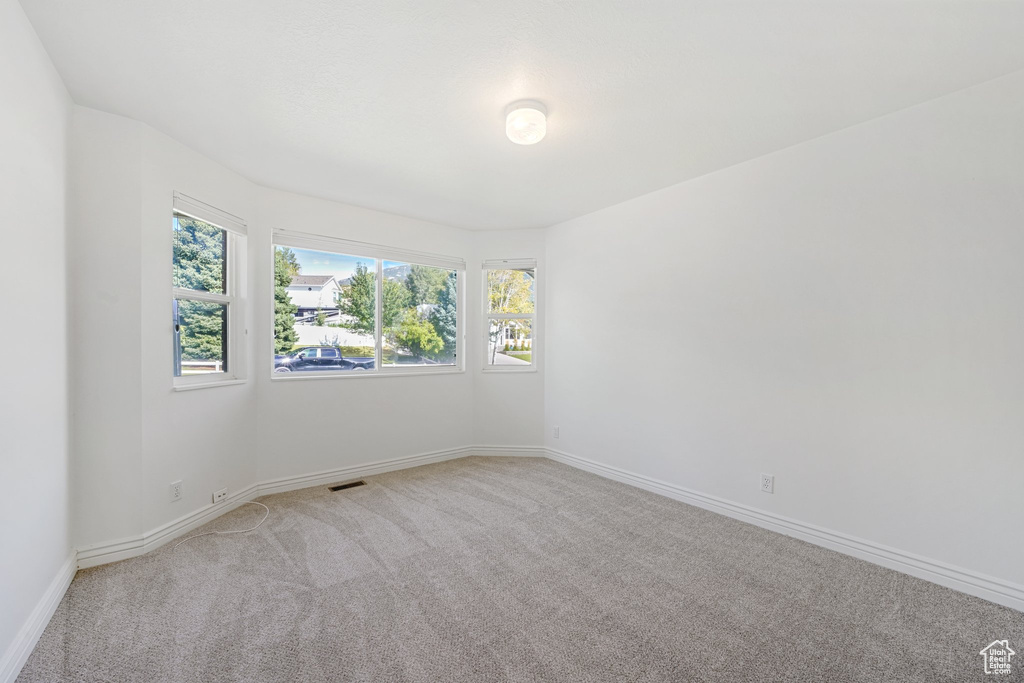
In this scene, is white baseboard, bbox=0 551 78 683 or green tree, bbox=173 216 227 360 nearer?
white baseboard, bbox=0 551 78 683

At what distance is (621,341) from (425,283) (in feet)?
6.99

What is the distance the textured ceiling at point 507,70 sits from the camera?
5.43ft

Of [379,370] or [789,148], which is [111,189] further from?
[789,148]

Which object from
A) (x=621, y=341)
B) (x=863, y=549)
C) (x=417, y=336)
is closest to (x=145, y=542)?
(x=417, y=336)

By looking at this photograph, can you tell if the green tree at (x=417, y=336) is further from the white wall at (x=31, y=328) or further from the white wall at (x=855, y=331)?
the white wall at (x=31, y=328)

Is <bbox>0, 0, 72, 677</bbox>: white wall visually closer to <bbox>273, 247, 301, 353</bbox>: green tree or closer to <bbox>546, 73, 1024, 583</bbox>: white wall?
<bbox>273, 247, 301, 353</bbox>: green tree

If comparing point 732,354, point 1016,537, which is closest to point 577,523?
point 732,354

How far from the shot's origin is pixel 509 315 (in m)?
4.72

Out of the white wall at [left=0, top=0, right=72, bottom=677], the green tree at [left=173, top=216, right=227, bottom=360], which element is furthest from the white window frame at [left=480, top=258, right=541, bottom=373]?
the white wall at [left=0, top=0, right=72, bottom=677]

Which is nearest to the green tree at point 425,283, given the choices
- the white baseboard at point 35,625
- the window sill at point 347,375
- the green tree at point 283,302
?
the window sill at point 347,375

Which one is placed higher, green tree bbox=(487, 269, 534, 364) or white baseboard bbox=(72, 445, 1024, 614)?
green tree bbox=(487, 269, 534, 364)

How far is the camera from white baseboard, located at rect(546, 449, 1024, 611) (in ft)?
6.77

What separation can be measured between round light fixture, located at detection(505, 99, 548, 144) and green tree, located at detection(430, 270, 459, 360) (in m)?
2.47

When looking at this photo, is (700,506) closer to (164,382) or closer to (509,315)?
(509,315)
